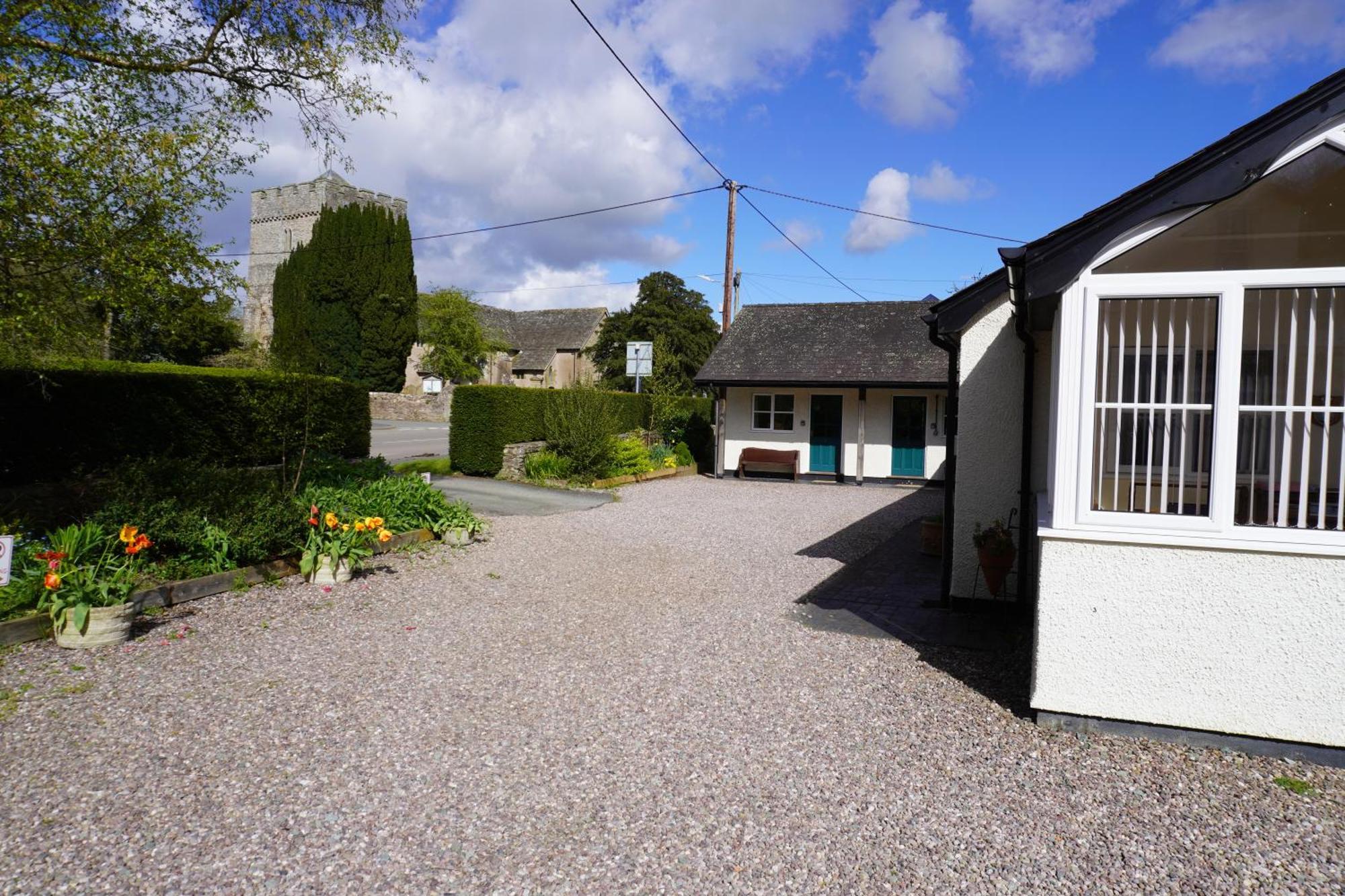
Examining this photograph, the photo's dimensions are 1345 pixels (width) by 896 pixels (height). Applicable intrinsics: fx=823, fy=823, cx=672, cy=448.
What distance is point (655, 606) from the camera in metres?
7.69

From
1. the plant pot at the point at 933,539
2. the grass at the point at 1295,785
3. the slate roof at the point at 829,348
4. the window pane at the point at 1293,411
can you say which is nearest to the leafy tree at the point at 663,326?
the slate roof at the point at 829,348

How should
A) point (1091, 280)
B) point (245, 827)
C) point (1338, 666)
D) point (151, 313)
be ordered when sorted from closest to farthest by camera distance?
Answer: point (245, 827)
point (1338, 666)
point (1091, 280)
point (151, 313)

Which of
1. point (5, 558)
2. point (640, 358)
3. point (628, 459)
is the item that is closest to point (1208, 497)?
point (5, 558)

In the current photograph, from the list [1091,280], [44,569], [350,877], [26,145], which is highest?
[26,145]

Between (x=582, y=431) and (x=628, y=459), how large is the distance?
1927 millimetres

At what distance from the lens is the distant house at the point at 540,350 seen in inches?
2216

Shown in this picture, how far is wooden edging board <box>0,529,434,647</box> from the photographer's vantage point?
19.0 feet

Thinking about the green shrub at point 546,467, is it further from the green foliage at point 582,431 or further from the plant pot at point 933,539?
the plant pot at point 933,539

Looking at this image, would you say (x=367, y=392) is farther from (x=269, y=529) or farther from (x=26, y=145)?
(x=26, y=145)

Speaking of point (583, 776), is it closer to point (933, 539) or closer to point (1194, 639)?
point (1194, 639)

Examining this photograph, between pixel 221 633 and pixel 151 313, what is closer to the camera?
pixel 221 633

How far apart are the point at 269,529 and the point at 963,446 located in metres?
6.70

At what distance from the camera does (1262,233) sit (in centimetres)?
449

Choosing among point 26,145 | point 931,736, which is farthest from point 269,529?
point 931,736
